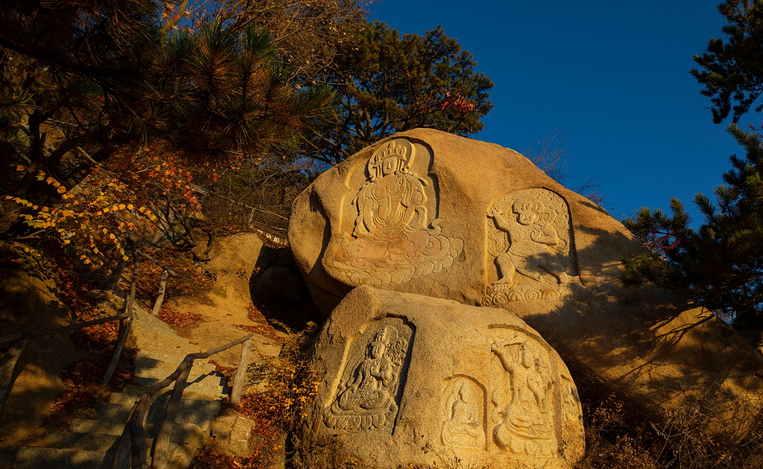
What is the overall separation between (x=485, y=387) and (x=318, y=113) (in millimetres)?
3016

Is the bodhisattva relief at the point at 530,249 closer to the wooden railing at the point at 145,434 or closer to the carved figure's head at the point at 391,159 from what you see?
the carved figure's head at the point at 391,159

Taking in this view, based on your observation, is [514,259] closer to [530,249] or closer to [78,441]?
[530,249]

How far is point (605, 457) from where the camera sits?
5320 mm

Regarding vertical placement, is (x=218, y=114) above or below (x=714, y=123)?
below

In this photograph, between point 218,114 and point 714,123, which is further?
point 714,123

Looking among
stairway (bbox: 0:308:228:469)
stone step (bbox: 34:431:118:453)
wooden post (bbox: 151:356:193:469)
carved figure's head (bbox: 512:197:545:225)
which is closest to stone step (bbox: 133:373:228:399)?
stairway (bbox: 0:308:228:469)

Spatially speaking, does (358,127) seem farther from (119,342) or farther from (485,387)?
(485,387)

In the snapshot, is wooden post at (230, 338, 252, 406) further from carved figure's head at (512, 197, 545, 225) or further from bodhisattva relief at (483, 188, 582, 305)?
carved figure's head at (512, 197, 545, 225)

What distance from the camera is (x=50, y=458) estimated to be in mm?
4402

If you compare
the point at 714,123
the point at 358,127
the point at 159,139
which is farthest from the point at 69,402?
the point at 358,127

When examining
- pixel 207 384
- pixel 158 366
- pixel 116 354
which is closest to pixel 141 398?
pixel 207 384

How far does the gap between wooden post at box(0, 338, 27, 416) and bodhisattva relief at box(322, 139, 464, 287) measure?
4.46 m

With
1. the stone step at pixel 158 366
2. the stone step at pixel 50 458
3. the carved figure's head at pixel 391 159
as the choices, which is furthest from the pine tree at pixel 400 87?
the stone step at pixel 50 458

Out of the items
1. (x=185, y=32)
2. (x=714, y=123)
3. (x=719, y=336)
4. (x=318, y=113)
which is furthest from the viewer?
(x=714, y=123)
